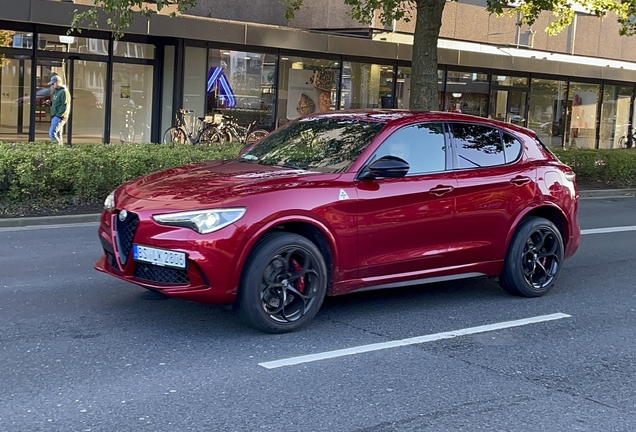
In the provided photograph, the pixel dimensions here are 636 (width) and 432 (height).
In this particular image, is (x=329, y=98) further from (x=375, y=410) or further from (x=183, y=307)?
(x=375, y=410)

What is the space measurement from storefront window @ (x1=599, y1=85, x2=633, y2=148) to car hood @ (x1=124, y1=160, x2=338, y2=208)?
88.0ft

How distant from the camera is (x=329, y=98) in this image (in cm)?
2306

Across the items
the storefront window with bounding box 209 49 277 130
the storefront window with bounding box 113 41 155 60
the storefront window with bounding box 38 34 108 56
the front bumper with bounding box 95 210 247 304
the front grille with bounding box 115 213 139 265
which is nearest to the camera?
the front bumper with bounding box 95 210 247 304

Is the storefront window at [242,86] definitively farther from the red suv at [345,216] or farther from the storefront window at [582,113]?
the red suv at [345,216]

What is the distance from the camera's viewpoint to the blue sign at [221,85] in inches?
820

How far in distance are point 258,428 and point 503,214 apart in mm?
3824

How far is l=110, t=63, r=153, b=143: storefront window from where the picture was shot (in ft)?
66.7

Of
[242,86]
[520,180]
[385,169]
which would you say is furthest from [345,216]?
[242,86]

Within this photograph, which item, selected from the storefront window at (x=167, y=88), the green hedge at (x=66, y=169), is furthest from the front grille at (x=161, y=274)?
the storefront window at (x=167, y=88)

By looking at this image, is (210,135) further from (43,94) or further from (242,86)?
(43,94)

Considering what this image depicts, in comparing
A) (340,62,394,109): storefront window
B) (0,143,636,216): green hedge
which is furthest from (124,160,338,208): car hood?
(340,62,394,109): storefront window

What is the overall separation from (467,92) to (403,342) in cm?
2109

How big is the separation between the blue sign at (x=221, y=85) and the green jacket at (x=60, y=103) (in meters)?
4.31

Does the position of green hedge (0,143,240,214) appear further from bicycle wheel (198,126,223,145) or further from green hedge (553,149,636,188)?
green hedge (553,149,636,188)
